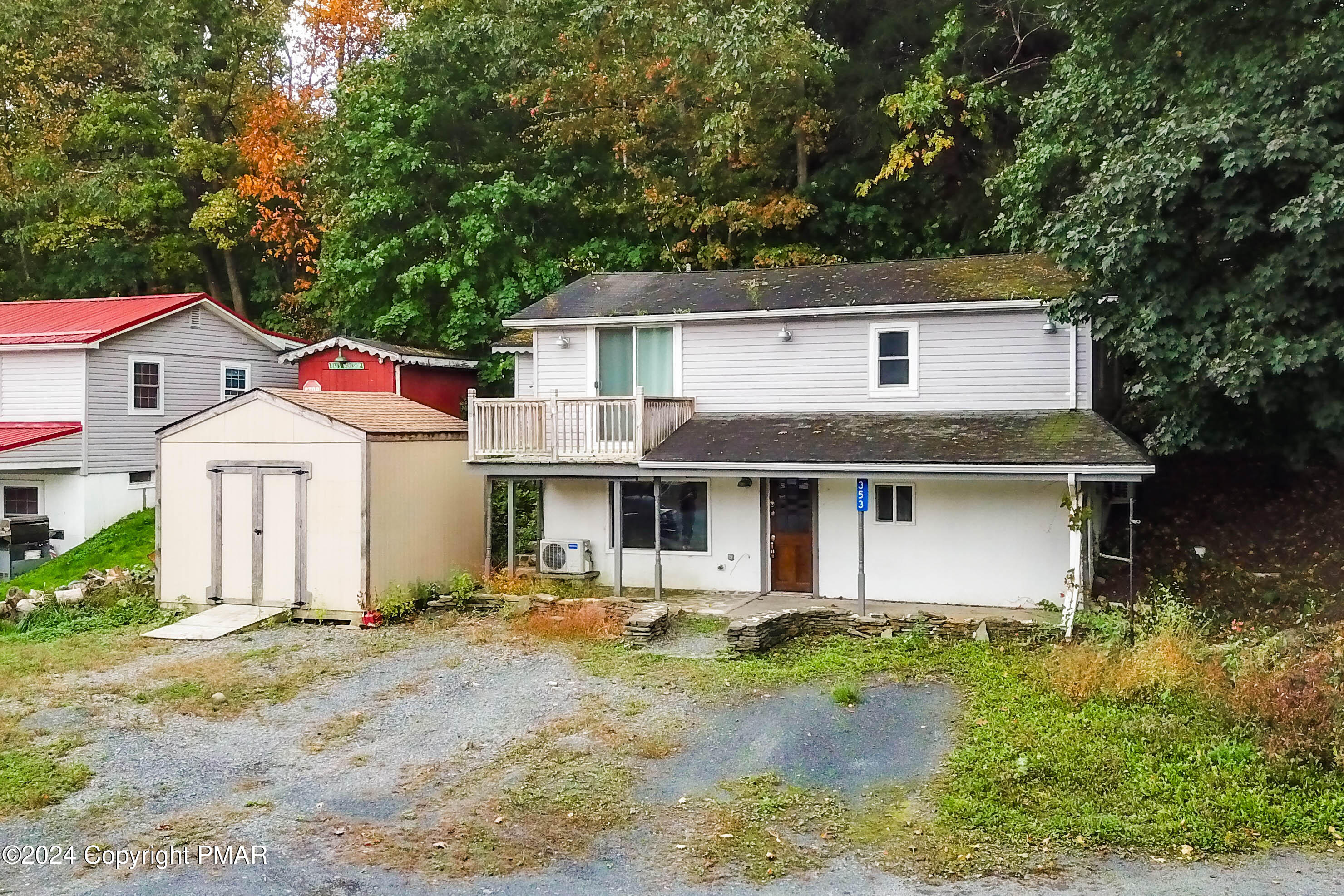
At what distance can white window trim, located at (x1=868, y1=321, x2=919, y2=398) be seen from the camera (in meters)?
16.2

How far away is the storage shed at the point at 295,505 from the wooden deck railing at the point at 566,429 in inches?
29.5

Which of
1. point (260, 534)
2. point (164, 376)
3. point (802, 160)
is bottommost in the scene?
point (260, 534)

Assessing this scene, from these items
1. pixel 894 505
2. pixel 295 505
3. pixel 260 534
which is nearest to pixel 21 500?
pixel 260 534

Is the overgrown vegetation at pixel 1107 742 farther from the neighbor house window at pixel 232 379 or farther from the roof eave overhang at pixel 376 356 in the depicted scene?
the neighbor house window at pixel 232 379

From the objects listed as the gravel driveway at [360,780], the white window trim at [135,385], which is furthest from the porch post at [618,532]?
the white window trim at [135,385]

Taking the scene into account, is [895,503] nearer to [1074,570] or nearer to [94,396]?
[1074,570]

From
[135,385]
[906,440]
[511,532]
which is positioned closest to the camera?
[906,440]

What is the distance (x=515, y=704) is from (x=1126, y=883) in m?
6.28

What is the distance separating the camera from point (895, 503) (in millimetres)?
15664

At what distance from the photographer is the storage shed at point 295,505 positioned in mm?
15281

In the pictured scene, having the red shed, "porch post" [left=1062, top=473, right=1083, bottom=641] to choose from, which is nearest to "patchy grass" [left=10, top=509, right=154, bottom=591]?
the red shed

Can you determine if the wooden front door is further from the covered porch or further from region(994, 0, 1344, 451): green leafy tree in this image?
region(994, 0, 1344, 451): green leafy tree

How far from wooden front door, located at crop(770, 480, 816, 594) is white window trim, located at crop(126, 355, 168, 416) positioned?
1494 cm

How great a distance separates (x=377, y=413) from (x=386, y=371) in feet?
23.0
